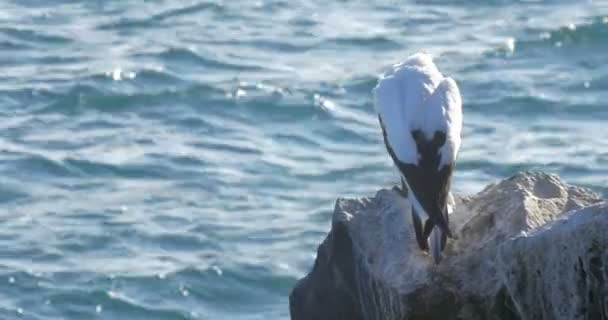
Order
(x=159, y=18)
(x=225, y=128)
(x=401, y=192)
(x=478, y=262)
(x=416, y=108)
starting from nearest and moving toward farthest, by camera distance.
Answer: (x=478, y=262), (x=416, y=108), (x=401, y=192), (x=225, y=128), (x=159, y=18)

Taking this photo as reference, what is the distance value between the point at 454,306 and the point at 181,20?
38.5 ft

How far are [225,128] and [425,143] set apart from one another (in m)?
7.76

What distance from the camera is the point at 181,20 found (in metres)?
17.9

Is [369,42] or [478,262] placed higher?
[478,262]

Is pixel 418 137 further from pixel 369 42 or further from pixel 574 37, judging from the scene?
pixel 574 37

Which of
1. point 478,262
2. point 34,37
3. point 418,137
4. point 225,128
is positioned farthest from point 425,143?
point 34,37

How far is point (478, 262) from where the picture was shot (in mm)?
6551

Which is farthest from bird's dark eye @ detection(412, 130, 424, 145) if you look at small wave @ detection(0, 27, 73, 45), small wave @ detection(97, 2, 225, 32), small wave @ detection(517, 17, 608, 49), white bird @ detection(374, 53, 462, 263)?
small wave @ detection(97, 2, 225, 32)

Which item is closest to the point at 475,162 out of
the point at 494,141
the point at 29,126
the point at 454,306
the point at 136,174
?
the point at 494,141

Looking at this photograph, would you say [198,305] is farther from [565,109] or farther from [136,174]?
[565,109]

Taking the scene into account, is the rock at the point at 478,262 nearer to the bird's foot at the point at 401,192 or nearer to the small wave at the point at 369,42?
the bird's foot at the point at 401,192

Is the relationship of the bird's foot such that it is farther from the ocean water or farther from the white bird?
the ocean water

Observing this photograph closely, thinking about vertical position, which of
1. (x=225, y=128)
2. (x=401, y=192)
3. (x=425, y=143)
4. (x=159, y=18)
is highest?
(x=425, y=143)

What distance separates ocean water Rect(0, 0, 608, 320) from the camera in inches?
463
